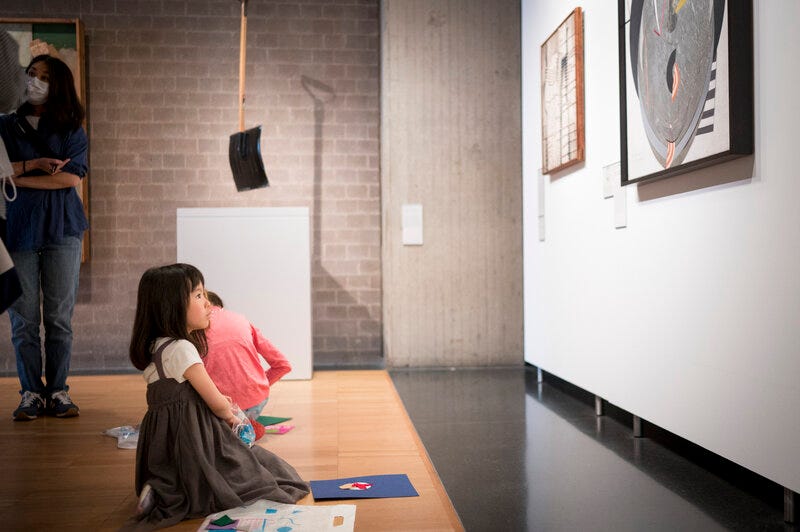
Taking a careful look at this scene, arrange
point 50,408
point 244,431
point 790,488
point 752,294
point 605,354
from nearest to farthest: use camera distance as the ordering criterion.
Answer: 1. point 790,488
2. point 752,294
3. point 244,431
4. point 605,354
5. point 50,408

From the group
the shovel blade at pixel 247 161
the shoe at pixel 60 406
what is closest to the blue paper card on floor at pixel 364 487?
the shoe at pixel 60 406

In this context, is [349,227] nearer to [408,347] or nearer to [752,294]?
[408,347]

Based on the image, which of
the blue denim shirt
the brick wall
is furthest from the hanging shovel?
the blue denim shirt

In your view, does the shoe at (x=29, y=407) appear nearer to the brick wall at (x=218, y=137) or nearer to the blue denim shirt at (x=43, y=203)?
the blue denim shirt at (x=43, y=203)

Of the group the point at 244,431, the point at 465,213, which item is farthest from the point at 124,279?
the point at 244,431

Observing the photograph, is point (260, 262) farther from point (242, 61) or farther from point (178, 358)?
point (178, 358)

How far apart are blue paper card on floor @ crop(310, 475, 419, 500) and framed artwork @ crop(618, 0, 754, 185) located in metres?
1.27

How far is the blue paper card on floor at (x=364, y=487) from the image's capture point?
6.57 feet

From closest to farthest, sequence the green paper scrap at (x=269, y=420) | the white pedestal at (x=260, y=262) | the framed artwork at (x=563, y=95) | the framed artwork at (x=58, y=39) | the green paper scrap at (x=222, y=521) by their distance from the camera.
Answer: the green paper scrap at (x=222, y=521)
the green paper scrap at (x=269, y=420)
the framed artwork at (x=563, y=95)
the white pedestal at (x=260, y=262)
the framed artwork at (x=58, y=39)

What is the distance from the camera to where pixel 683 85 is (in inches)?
85.7

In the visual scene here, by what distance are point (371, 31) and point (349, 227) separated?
1353mm

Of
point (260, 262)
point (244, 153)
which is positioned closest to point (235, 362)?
point (260, 262)

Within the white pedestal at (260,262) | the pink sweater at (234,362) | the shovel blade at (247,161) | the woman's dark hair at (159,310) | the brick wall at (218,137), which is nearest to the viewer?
the woman's dark hair at (159,310)

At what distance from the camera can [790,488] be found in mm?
1741
